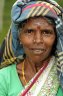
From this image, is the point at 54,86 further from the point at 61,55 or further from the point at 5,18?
the point at 5,18

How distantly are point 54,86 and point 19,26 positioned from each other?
18.3 inches

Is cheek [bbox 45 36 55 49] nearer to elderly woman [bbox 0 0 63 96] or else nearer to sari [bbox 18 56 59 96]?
elderly woman [bbox 0 0 63 96]

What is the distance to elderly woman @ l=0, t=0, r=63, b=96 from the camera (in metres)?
2.73

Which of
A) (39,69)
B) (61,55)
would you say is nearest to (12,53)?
(39,69)

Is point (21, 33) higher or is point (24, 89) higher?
point (21, 33)

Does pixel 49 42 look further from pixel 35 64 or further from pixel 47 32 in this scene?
pixel 35 64

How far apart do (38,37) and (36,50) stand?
0.10 metres

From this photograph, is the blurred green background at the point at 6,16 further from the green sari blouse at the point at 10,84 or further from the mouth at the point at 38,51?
the mouth at the point at 38,51

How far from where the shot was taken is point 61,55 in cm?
276

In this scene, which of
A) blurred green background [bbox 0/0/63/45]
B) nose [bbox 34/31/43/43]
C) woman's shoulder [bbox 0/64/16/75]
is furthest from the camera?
blurred green background [bbox 0/0/63/45]

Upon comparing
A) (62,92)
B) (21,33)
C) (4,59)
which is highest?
(21,33)

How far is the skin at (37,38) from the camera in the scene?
2719 millimetres

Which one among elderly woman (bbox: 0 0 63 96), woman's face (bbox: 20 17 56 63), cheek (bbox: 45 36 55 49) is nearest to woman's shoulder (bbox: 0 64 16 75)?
elderly woman (bbox: 0 0 63 96)

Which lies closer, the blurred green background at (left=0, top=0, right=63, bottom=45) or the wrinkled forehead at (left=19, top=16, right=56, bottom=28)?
the wrinkled forehead at (left=19, top=16, right=56, bottom=28)
